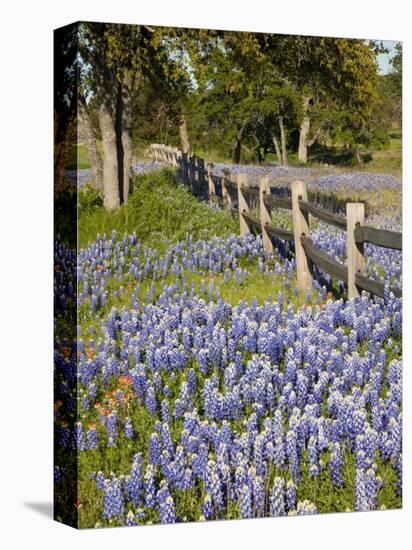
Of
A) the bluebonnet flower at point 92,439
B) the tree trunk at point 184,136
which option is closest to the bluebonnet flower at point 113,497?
the bluebonnet flower at point 92,439

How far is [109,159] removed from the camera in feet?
26.6

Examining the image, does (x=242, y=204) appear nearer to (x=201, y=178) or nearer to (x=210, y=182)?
(x=210, y=182)

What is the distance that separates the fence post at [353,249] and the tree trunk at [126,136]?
170 centimetres

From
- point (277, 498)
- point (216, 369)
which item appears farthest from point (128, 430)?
point (277, 498)

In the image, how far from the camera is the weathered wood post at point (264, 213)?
8.66 metres

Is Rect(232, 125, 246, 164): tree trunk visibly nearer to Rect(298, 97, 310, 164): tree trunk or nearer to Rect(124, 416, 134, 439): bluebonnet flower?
Rect(298, 97, 310, 164): tree trunk

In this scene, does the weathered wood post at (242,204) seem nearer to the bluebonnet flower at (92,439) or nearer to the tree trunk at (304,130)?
the tree trunk at (304,130)

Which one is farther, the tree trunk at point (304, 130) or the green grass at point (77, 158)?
the tree trunk at point (304, 130)

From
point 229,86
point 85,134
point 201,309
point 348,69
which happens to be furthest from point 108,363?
point 348,69

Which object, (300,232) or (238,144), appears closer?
(238,144)

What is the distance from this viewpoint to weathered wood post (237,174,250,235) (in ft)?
28.1

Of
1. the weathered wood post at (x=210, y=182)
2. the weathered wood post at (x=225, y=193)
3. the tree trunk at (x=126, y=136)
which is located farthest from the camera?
the weathered wood post at (x=225, y=193)

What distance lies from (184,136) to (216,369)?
1610 mm

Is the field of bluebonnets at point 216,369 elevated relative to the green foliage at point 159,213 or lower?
lower
